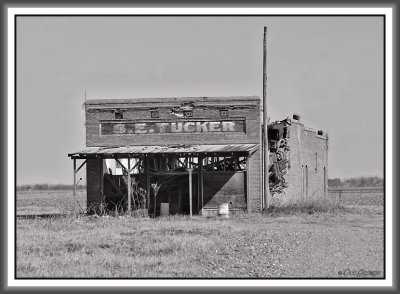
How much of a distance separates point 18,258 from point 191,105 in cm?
1687

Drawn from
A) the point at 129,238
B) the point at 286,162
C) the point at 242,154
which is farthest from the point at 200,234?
the point at 286,162

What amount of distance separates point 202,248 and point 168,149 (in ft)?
43.2

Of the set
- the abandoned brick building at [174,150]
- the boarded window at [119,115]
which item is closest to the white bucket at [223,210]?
the abandoned brick building at [174,150]

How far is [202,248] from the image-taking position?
2120 centimetres

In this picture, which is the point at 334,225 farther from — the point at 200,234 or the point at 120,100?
the point at 120,100

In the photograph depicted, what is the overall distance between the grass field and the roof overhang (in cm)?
314

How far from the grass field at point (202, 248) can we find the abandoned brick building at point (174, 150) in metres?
3.27

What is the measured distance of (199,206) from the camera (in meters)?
34.4

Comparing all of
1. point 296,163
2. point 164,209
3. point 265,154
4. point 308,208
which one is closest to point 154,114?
point 164,209

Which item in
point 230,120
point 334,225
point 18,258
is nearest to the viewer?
point 18,258

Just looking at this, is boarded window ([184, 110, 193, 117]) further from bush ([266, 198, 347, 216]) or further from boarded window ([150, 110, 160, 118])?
bush ([266, 198, 347, 216])

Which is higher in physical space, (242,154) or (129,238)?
(242,154)

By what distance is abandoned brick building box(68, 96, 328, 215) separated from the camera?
113 ft

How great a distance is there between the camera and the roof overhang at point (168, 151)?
32.7 metres
